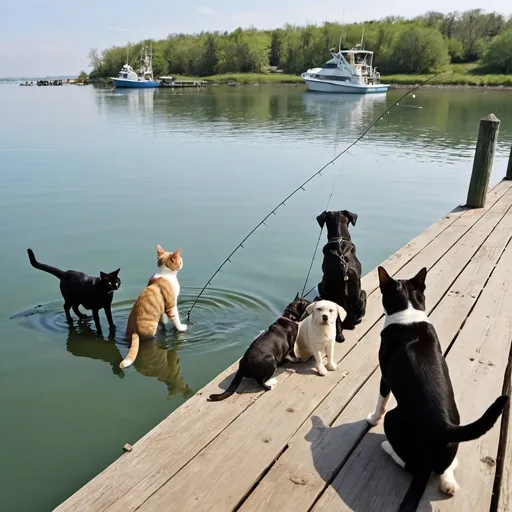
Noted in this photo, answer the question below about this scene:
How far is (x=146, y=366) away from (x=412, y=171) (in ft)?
37.8

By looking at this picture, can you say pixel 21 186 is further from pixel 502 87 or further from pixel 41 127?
pixel 502 87

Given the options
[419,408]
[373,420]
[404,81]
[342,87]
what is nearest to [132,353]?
[373,420]

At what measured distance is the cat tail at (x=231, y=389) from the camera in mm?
3204

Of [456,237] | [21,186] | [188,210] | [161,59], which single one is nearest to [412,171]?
[188,210]

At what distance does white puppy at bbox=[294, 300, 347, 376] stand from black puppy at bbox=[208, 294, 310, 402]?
6.2 inches

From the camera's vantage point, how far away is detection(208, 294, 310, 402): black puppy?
3336mm

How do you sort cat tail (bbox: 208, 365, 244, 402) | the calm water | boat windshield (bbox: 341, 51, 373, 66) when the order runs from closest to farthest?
cat tail (bbox: 208, 365, 244, 402), the calm water, boat windshield (bbox: 341, 51, 373, 66)

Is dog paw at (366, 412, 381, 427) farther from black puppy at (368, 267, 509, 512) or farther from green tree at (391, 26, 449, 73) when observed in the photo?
green tree at (391, 26, 449, 73)

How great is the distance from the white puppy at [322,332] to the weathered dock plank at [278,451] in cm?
11

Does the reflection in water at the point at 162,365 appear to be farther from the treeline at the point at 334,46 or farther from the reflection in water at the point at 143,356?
the treeline at the point at 334,46

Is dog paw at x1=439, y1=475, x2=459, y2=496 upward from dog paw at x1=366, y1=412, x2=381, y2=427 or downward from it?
upward

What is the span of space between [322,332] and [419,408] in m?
1.19

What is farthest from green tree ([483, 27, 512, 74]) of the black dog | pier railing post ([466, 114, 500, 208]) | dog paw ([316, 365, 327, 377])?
dog paw ([316, 365, 327, 377])

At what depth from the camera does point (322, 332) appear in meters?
3.46
